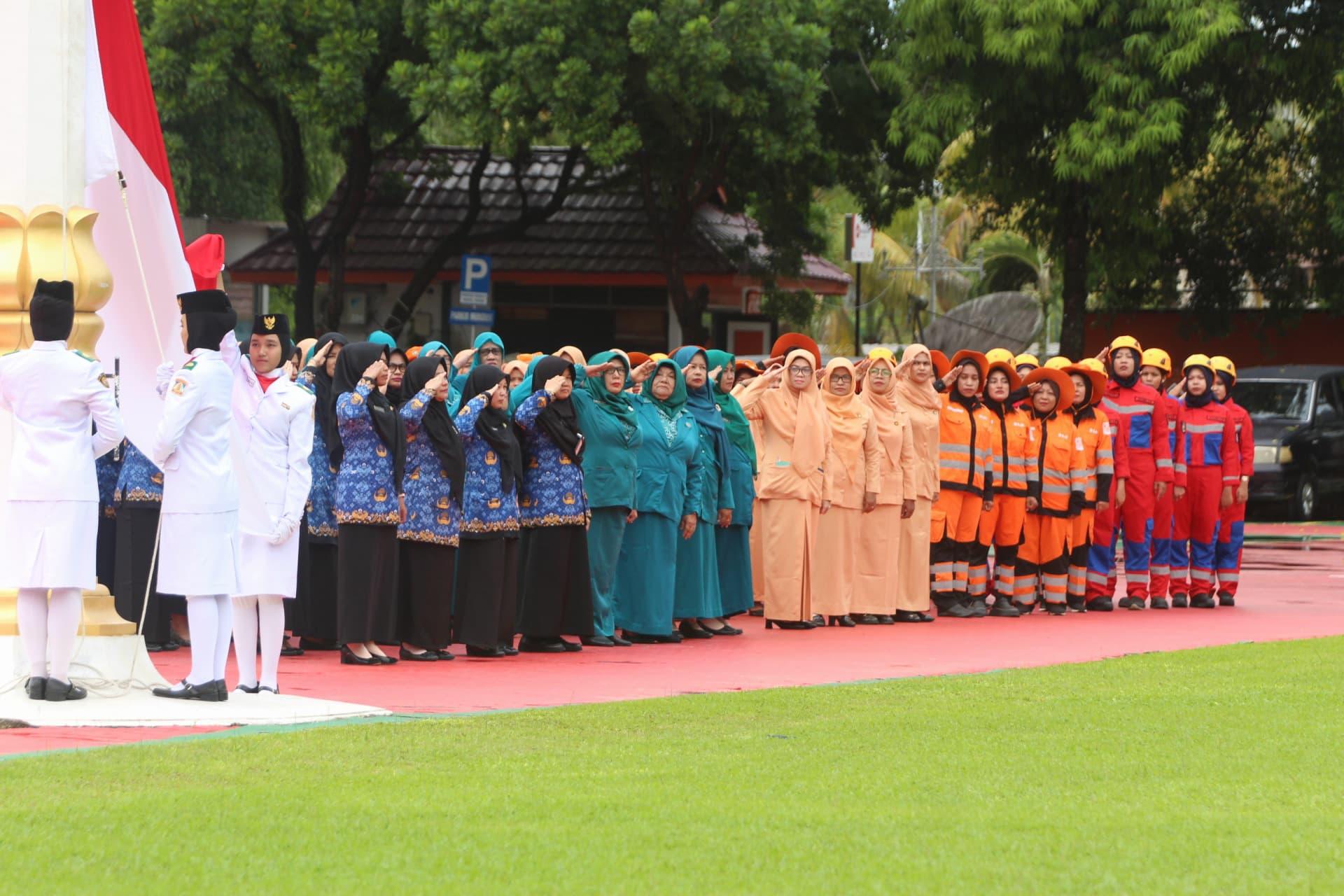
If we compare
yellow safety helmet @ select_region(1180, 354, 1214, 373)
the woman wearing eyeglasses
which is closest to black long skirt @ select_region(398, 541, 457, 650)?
the woman wearing eyeglasses

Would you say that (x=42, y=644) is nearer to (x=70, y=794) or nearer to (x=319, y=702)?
(x=319, y=702)

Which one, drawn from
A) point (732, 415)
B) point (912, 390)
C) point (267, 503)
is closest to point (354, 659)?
point (267, 503)

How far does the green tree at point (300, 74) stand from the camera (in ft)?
75.2

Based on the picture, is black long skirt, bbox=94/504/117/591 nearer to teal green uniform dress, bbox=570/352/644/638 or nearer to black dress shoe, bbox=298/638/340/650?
black dress shoe, bbox=298/638/340/650

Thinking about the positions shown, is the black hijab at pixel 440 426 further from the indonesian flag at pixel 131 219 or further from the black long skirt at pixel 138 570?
the indonesian flag at pixel 131 219

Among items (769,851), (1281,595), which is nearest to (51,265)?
(769,851)

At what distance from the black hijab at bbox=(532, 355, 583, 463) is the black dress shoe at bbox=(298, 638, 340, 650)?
1953 mm

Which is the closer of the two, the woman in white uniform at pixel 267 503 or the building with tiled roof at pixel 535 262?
the woman in white uniform at pixel 267 503

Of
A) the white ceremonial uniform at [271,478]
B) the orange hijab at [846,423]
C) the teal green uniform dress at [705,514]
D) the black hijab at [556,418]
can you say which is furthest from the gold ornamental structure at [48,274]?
the orange hijab at [846,423]

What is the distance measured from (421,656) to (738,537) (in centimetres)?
343

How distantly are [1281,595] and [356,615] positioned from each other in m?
9.83

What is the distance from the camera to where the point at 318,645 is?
12211 mm

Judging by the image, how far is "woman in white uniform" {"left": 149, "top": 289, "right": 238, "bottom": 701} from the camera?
890 centimetres

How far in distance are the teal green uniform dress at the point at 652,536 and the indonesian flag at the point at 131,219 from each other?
4.15 meters
